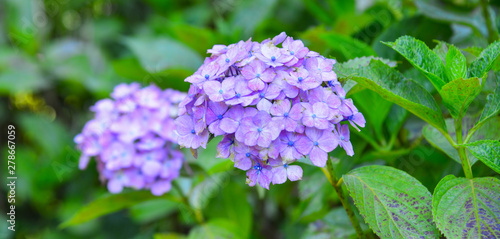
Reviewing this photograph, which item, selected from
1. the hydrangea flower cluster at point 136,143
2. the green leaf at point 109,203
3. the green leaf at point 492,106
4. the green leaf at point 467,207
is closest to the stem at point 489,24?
the green leaf at point 492,106

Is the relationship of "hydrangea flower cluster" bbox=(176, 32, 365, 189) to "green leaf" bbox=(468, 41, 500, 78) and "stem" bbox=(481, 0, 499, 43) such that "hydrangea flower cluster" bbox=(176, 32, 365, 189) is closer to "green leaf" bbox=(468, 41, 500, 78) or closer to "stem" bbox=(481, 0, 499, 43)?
"green leaf" bbox=(468, 41, 500, 78)

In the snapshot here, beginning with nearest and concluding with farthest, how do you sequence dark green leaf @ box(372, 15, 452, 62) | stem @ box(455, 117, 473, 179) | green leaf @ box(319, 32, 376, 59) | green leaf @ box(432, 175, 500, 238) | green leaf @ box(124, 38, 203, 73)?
green leaf @ box(432, 175, 500, 238) < stem @ box(455, 117, 473, 179) < green leaf @ box(319, 32, 376, 59) < dark green leaf @ box(372, 15, 452, 62) < green leaf @ box(124, 38, 203, 73)

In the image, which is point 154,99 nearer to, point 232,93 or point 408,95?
point 232,93

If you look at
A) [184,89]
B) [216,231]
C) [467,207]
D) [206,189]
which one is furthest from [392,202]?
[184,89]

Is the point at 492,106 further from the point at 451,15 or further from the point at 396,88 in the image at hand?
the point at 451,15

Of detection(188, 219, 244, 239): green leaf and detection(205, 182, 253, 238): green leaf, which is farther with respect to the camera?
detection(205, 182, 253, 238): green leaf

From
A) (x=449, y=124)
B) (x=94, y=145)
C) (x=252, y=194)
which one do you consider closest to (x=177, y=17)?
(x=252, y=194)

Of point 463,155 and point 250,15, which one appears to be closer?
point 463,155

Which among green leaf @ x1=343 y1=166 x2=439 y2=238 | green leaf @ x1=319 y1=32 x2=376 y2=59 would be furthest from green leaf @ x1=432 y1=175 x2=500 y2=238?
green leaf @ x1=319 y1=32 x2=376 y2=59
